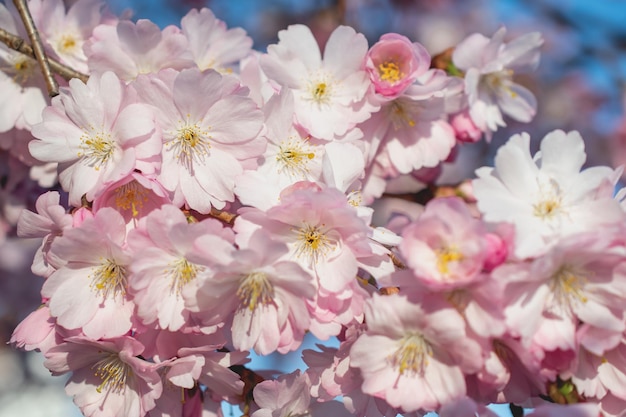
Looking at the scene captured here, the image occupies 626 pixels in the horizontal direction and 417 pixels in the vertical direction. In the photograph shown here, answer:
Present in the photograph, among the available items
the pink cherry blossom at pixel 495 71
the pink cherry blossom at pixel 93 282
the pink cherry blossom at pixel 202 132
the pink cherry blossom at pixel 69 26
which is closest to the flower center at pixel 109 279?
the pink cherry blossom at pixel 93 282

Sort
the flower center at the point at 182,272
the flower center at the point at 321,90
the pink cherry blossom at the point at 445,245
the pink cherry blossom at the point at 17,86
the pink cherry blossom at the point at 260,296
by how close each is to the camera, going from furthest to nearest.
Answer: the pink cherry blossom at the point at 17,86 < the flower center at the point at 321,90 < the flower center at the point at 182,272 < the pink cherry blossom at the point at 260,296 < the pink cherry blossom at the point at 445,245

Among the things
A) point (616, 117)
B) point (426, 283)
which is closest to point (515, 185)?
point (426, 283)

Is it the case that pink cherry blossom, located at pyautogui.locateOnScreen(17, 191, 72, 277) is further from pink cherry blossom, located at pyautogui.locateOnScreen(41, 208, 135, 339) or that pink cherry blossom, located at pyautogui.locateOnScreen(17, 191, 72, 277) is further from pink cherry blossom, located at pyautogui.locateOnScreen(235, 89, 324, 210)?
pink cherry blossom, located at pyautogui.locateOnScreen(235, 89, 324, 210)

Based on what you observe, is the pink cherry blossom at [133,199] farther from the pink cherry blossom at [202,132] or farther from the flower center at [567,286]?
the flower center at [567,286]

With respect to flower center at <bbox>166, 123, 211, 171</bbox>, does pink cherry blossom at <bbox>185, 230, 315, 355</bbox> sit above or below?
below

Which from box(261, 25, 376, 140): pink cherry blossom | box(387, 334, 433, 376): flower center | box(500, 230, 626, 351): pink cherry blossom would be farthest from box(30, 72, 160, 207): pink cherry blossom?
box(500, 230, 626, 351): pink cherry blossom

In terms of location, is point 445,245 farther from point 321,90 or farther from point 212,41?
point 212,41

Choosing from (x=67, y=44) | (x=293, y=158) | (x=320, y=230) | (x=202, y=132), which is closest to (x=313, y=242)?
(x=320, y=230)

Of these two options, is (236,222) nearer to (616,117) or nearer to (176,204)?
(176,204)

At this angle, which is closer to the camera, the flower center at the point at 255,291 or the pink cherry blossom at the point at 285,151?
the flower center at the point at 255,291
